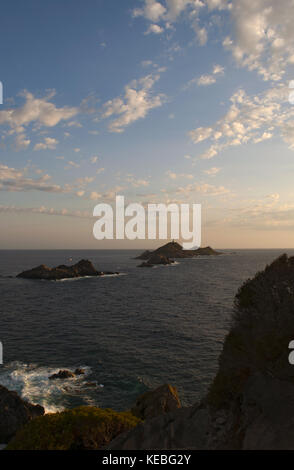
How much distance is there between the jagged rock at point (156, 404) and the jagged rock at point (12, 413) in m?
9.10

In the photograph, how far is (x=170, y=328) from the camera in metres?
47.5

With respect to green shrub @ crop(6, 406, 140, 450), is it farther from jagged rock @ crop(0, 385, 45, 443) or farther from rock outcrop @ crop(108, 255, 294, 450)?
jagged rock @ crop(0, 385, 45, 443)

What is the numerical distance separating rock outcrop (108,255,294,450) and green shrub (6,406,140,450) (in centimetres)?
329

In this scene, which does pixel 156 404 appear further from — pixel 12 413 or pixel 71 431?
pixel 12 413

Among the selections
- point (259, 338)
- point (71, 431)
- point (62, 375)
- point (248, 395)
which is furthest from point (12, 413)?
point (259, 338)

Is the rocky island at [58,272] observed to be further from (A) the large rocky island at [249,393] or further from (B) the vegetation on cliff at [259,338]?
(B) the vegetation on cliff at [259,338]

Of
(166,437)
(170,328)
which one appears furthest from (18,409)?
(170,328)

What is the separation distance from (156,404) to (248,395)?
12.6m

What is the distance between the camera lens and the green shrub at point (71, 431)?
40.5 ft

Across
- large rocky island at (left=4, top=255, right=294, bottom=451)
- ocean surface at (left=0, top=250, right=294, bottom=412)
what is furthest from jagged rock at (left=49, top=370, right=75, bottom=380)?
large rocky island at (left=4, top=255, right=294, bottom=451)

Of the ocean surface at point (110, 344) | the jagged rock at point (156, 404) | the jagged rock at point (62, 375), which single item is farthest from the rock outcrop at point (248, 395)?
the jagged rock at point (62, 375)

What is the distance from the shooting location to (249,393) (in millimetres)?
9586

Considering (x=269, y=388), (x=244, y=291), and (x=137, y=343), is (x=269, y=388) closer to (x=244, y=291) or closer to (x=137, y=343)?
(x=244, y=291)
